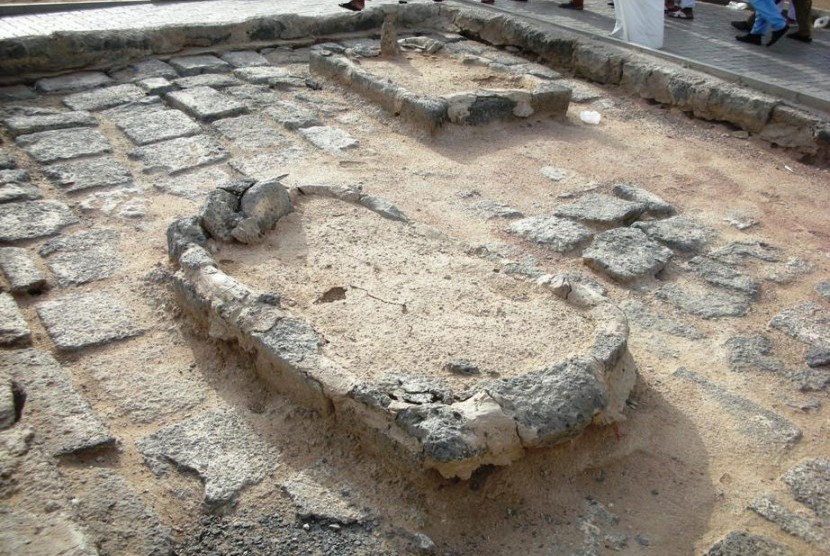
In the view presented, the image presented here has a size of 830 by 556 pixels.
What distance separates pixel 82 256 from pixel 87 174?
4.22 ft

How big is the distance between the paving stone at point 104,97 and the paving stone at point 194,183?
5.70 ft

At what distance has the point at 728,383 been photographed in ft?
12.7

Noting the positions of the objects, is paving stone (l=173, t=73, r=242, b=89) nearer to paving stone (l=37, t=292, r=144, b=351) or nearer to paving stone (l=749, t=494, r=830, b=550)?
paving stone (l=37, t=292, r=144, b=351)

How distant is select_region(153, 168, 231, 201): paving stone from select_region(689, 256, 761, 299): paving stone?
3.25m

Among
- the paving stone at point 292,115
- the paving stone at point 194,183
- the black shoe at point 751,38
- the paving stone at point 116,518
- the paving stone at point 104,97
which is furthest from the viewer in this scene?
the black shoe at point 751,38

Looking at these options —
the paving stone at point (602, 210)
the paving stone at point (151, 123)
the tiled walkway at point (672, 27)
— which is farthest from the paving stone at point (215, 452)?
the tiled walkway at point (672, 27)

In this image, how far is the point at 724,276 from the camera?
4.86 metres

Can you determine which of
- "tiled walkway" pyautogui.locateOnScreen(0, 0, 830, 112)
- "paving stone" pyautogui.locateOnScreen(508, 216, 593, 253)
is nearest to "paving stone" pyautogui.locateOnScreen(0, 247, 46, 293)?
"paving stone" pyautogui.locateOnScreen(508, 216, 593, 253)

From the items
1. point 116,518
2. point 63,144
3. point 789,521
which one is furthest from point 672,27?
point 116,518

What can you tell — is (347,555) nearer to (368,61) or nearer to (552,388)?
(552,388)

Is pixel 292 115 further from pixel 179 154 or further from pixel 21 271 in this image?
pixel 21 271

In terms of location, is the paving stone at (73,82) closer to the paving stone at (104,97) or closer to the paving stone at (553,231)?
the paving stone at (104,97)

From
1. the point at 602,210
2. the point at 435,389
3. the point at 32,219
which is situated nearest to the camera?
the point at 435,389

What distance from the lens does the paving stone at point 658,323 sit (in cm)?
428
